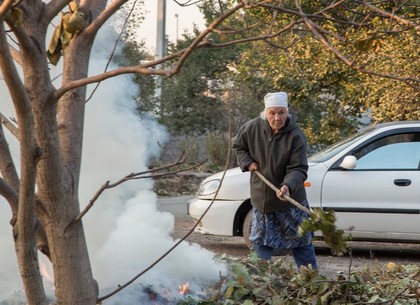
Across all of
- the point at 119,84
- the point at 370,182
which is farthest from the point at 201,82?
the point at 119,84

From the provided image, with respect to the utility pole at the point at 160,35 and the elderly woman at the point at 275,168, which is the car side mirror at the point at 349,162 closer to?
the elderly woman at the point at 275,168

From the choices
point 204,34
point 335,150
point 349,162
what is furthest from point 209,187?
point 204,34

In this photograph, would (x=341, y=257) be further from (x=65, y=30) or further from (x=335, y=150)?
(x=65, y=30)

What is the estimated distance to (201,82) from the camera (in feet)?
75.6

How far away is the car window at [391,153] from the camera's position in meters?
8.92

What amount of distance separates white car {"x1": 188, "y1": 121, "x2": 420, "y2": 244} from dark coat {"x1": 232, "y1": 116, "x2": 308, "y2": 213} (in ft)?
8.66

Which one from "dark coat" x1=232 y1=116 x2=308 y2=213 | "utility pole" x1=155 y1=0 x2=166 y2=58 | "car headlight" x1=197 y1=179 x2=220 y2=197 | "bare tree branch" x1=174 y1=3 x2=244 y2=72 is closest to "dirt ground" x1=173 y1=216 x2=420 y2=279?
"car headlight" x1=197 y1=179 x2=220 y2=197

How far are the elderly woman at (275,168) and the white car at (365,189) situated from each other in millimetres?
2588

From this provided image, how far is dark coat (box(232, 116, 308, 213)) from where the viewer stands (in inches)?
234

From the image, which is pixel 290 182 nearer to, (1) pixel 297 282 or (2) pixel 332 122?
(1) pixel 297 282

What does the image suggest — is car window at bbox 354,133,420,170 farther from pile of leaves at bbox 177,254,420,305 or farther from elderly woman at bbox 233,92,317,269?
pile of leaves at bbox 177,254,420,305

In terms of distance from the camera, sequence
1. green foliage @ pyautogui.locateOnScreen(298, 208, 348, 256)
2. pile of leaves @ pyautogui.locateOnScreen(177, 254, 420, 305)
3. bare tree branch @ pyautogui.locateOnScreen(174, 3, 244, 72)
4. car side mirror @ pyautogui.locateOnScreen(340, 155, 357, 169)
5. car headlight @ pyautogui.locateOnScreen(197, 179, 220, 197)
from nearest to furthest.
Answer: bare tree branch @ pyautogui.locateOnScreen(174, 3, 244, 72) < green foliage @ pyautogui.locateOnScreen(298, 208, 348, 256) < pile of leaves @ pyautogui.locateOnScreen(177, 254, 420, 305) < car side mirror @ pyautogui.locateOnScreen(340, 155, 357, 169) < car headlight @ pyautogui.locateOnScreen(197, 179, 220, 197)

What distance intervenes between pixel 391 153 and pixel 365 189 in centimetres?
55

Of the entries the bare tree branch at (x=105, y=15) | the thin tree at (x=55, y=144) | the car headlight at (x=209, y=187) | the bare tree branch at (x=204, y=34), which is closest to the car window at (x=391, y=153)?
the car headlight at (x=209, y=187)
